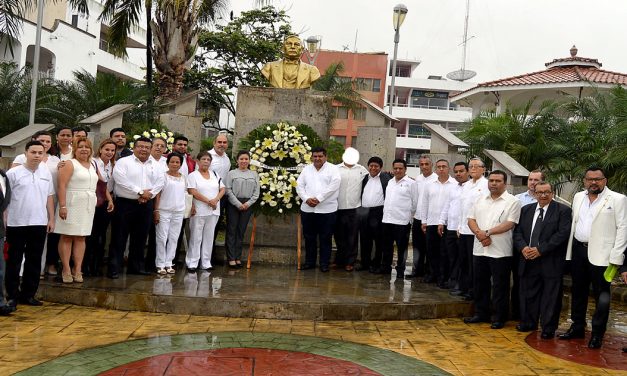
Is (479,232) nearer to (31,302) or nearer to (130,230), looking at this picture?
(130,230)

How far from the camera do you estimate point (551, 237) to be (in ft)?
23.2

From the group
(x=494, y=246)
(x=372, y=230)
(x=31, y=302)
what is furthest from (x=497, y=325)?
(x=31, y=302)

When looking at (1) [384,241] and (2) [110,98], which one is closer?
(1) [384,241]

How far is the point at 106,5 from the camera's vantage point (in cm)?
1673

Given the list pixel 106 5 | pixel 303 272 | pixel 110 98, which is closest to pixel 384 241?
pixel 303 272

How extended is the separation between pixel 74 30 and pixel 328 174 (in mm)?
22090

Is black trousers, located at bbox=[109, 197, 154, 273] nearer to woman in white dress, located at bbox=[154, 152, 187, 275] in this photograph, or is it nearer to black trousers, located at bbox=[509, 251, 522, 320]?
woman in white dress, located at bbox=[154, 152, 187, 275]

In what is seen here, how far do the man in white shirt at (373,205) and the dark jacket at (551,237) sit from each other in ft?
8.75

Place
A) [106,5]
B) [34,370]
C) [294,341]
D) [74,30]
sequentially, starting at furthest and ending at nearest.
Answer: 1. [74,30]
2. [106,5]
3. [294,341]
4. [34,370]

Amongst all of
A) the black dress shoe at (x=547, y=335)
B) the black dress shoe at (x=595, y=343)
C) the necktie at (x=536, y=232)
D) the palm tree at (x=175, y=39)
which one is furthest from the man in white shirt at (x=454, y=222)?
the palm tree at (x=175, y=39)

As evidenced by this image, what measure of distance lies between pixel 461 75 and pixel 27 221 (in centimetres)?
4395

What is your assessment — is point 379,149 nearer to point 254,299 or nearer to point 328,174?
point 328,174

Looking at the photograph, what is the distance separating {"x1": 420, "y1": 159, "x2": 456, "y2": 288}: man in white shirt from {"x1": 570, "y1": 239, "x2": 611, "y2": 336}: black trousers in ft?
6.32

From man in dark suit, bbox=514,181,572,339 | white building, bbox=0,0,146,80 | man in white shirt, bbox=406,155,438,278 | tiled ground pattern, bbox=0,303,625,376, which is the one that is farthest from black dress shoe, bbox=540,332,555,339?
white building, bbox=0,0,146,80
